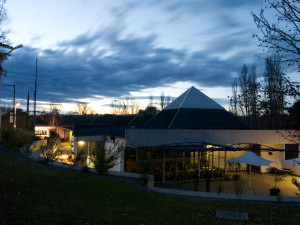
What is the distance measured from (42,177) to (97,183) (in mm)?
2506

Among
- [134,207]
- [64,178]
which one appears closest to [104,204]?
[134,207]

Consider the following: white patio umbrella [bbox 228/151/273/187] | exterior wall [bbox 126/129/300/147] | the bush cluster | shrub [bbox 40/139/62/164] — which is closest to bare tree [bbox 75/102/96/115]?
the bush cluster

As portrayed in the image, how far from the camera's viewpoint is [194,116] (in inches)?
965

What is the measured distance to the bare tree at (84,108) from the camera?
3563 inches

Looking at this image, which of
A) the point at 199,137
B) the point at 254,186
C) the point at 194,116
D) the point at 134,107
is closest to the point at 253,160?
the point at 254,186

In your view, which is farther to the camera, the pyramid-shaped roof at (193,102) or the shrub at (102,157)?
the pyramid-shaped roof at (193,102)

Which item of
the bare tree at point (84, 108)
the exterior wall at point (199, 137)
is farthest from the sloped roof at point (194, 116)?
the bare tree at point (84, 108)

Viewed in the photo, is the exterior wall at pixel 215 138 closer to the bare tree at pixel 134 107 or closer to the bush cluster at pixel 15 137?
the bush cluster at pixel 15 137

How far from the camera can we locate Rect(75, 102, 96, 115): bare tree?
90.5 metres

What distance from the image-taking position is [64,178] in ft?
40.7

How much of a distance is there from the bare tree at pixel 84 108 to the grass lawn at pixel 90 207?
8010 centimetres

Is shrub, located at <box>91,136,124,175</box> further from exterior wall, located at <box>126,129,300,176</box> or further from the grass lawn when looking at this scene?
exterior wall, located at <box>126,129,300,176</box>

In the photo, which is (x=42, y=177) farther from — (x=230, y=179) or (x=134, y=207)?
(x=230, y=179)

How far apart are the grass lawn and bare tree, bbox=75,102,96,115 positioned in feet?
263
